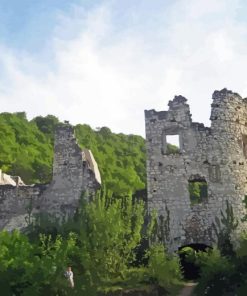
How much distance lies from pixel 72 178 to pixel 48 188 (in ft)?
4.63

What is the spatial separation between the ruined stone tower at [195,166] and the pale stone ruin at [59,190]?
3.36 meters

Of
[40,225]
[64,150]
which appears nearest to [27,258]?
[40,225]

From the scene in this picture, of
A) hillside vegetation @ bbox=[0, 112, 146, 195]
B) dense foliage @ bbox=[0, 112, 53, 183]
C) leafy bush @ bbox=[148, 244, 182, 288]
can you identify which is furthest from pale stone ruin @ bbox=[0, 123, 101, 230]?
dense foliage @ bbox=[0, 112, 53, 183]

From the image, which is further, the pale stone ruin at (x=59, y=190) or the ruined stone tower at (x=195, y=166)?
the pale stone ruin at (x=59, y=190)

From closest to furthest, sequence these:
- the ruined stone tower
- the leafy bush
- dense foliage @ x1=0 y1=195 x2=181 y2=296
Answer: dense foliage @ x1=0 y1=195 x2=181 y2=296
the leafy bush
the ruined stone tower

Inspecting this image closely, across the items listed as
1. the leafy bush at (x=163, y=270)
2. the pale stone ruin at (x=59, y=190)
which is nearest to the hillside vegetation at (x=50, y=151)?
the pale stone ruin at (x=59, y=190)

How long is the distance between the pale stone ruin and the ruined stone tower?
3.36 m

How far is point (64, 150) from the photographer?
2480cm

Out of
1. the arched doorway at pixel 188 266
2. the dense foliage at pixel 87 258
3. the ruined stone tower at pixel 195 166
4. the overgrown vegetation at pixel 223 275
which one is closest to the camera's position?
the dense foliage at pixel 87 258

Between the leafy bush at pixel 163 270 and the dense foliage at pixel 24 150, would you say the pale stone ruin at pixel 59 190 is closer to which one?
the leafy bush at pixel 163 270

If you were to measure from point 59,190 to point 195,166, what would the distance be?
263 inches

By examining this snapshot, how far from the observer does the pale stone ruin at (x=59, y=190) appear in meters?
23.8

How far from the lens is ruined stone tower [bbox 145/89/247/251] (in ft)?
72.4

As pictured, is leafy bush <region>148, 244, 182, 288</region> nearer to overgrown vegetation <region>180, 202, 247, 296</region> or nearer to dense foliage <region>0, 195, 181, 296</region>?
dense foliage <region>0, 195, 181, 296</region>
